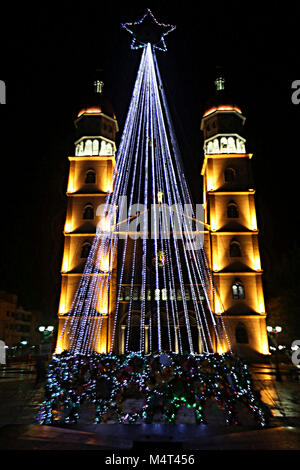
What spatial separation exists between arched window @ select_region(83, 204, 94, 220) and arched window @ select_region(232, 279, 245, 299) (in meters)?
13.7

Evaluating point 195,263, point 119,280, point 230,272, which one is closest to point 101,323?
point 119,280

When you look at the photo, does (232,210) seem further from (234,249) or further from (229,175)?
(234,249)

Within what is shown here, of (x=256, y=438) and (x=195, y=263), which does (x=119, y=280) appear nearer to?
(x=195, y=263)

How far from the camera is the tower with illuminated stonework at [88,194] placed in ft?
90.3

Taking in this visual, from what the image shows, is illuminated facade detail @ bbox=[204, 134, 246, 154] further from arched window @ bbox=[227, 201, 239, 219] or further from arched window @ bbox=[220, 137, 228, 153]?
arched window @ bbox=[227, 201, 239, 219]

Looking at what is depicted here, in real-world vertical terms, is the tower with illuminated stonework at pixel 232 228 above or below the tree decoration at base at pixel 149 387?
above

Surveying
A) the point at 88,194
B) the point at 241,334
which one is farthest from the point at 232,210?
the point at 88,194

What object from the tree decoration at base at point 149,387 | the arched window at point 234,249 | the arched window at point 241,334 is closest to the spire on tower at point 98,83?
the arched window at point 234,249

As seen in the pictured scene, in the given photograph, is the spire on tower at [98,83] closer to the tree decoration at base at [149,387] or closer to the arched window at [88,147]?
the arched window at [88,147]

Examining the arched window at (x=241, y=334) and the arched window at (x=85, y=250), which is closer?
the arched window at (x=241, y=334)

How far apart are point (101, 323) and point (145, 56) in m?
19.1

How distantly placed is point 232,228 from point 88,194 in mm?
13231

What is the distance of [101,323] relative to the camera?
87.6 ft

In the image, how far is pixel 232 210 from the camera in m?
→ 30.6
